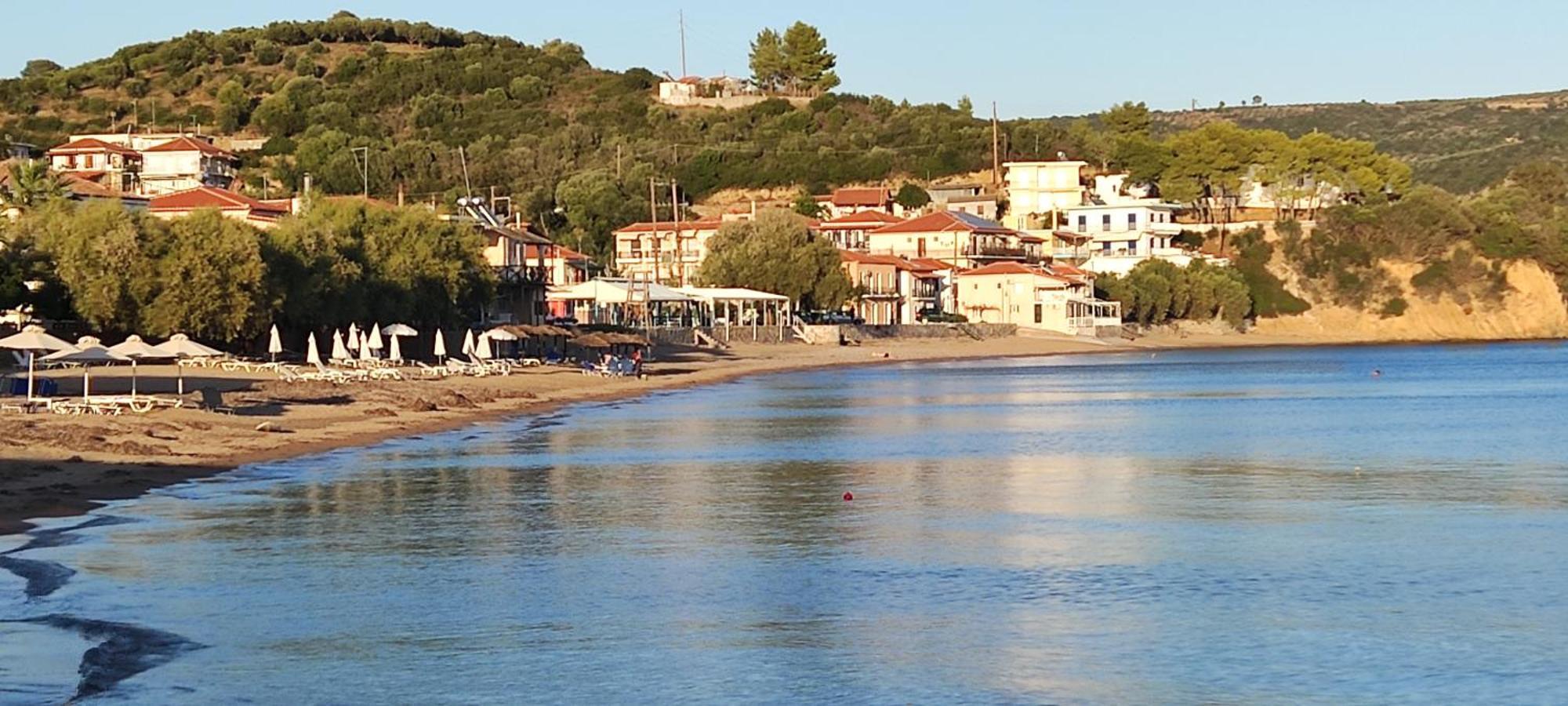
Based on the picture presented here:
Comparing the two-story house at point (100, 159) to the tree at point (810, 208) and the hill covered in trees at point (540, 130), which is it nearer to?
the hill covered in trees at point (540, 130)

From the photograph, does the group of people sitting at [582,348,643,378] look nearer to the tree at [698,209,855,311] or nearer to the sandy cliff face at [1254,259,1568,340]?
the tree at [698,209,855,311]

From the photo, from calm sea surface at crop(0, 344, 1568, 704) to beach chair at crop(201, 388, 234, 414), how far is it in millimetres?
3860

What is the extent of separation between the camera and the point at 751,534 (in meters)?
25.1

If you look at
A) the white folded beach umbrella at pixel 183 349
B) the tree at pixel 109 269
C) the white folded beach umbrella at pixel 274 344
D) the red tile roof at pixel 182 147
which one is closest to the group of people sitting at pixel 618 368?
the white folded beach umbrella at pixel 274 344

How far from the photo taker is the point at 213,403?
42.2m

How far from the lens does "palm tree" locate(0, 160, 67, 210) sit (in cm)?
7788

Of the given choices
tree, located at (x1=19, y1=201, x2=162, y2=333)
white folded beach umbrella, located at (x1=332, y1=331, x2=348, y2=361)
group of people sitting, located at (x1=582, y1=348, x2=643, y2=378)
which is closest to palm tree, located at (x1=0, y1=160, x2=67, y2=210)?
tree, located at (x1=19, y1=201, x2=162, y2=333)

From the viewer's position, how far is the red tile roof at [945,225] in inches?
5077

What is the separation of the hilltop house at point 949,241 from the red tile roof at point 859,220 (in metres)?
0.89

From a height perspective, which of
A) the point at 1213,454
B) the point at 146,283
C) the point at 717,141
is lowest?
the point at 1213,454

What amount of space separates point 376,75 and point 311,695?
186 m

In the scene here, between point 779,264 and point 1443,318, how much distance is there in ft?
190

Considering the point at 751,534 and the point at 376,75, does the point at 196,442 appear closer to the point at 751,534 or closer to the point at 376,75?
the point at 751,534

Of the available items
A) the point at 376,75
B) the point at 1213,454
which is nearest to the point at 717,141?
the point at 376,75
